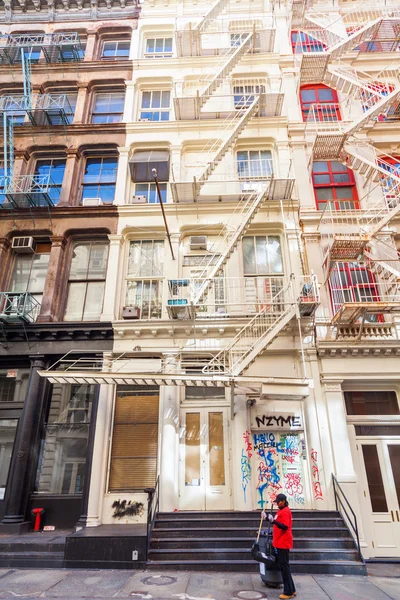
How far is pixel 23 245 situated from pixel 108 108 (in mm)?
7829

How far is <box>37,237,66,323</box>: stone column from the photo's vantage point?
12.8 m

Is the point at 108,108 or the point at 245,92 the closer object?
the point at 245,92

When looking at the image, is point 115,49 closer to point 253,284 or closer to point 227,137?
point 227,137

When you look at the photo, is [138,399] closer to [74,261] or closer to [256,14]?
[74,261]

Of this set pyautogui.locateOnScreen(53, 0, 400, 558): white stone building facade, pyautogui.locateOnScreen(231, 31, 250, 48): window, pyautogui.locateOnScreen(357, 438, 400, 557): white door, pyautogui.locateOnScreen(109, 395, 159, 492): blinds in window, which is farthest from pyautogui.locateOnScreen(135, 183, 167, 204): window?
pyautogui.locateOnScreen(357, 438, 400, 557): white door

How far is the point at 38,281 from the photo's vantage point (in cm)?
1384

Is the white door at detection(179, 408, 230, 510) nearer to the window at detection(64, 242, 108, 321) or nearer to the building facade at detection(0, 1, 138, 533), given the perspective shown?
the building facade at detection(0, 1, 138, 533)

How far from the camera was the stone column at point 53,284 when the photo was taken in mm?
12766

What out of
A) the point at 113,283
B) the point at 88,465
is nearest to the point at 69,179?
the point at 113,283

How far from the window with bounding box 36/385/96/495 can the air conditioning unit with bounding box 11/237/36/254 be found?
537 centimetres

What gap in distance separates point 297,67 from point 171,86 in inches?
225

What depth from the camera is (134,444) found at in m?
11.4

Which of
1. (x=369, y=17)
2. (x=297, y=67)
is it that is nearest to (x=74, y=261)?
(x=297, y=67)

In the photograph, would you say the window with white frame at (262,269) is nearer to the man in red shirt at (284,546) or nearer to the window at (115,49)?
the man in red shirt at (284,546)
